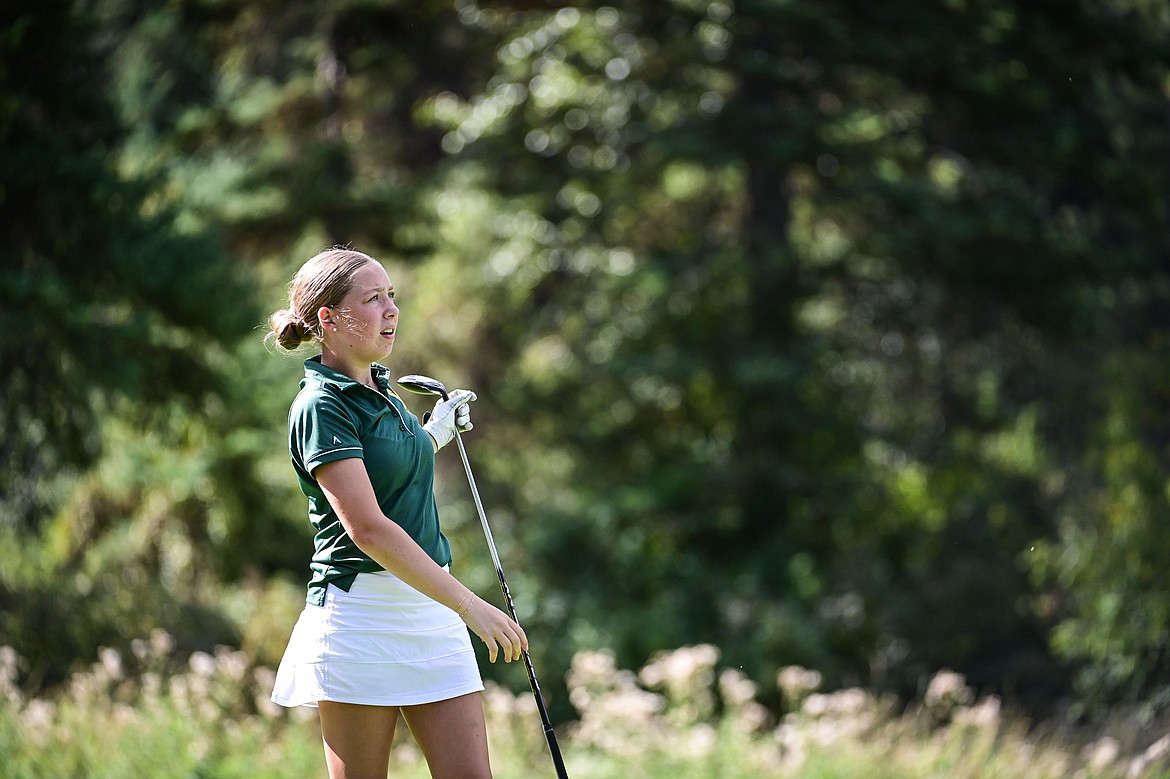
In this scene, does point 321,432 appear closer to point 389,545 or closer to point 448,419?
point 389,545

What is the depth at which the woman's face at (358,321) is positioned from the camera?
259 cm

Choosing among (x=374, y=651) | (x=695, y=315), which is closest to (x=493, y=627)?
(x=374, y=651)

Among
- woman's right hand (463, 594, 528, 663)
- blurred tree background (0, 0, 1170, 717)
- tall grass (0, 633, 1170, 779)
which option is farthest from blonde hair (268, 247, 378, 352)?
blurred tree background (0, 0, 1170, 717)

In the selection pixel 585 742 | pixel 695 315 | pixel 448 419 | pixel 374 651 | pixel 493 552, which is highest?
pixel 448 419

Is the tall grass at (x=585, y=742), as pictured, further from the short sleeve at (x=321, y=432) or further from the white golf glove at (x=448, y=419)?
the short sleeve at (x=321, y=432)

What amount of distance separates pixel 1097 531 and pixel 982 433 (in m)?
3.99

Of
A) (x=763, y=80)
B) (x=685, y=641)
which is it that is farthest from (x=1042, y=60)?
(x=685, y=641)

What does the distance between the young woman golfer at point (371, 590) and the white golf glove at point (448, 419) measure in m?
0.14

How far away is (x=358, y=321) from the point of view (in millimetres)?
2594

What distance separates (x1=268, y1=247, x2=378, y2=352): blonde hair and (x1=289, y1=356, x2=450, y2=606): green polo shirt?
71 millimetres

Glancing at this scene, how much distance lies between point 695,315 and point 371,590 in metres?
8.77

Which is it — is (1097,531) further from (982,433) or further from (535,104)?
(535,104)

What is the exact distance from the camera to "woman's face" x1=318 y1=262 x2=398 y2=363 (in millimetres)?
2586

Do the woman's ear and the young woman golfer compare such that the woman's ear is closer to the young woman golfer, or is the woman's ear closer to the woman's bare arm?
the young woman golfer
